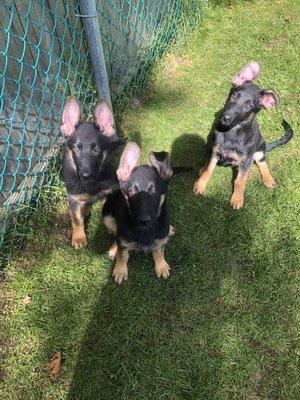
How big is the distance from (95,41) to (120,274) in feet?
7.63

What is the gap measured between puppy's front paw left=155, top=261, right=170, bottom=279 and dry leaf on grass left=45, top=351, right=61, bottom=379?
122 centimetres

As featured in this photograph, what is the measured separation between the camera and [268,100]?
14.3 feet

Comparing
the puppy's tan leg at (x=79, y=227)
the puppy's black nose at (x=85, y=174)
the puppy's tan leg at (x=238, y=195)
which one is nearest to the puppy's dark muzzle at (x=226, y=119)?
the puppy's tan leg at (x=238, y=195)

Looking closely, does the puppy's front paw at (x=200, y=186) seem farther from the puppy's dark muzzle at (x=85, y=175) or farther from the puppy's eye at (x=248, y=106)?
the puppy's dark muzzle at (x=85, y=175)

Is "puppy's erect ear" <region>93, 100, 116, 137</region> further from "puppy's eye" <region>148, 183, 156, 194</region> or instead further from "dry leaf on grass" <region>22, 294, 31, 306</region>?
"dry leaf on grass" <region>22, 294, 31, 306</region>

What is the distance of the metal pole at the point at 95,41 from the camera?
3.97 metres

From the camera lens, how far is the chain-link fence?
158 inches

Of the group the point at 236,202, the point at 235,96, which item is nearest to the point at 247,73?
the point at 235,96

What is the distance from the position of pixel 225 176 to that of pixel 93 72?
1977mm

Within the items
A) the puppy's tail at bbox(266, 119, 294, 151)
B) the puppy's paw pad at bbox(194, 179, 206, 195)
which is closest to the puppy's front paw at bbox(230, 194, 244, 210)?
the puppy's paw pad at bbox(194, 179, 206, 195)

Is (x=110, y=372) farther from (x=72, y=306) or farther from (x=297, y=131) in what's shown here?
(x=297, y=131)

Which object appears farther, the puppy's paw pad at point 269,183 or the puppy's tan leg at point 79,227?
the puppy's paw pad at point 269,183

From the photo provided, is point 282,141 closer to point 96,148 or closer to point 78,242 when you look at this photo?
point 96,148

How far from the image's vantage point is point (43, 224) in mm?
4684
